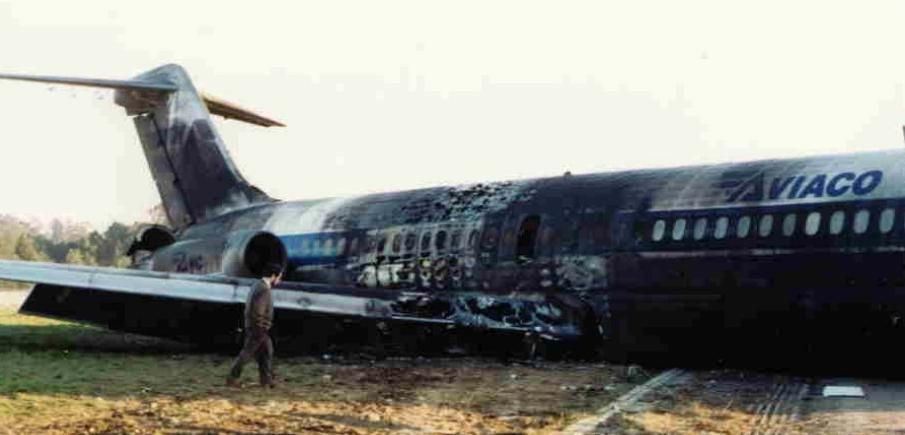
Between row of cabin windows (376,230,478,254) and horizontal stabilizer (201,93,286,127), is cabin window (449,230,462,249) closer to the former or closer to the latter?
row of cabin windows (376,230,478,254)

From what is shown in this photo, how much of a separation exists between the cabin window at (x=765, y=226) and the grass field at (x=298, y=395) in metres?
2.55

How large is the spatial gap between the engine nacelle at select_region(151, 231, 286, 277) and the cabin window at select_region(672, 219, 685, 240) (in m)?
8.17

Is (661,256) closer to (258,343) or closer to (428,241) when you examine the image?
(428,241)

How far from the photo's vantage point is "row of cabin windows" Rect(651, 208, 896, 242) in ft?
40.9

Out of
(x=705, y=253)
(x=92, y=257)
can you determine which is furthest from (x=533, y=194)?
(x=92, y=257)

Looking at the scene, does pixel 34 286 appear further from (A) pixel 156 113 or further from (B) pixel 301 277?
(A) pixel 156 113

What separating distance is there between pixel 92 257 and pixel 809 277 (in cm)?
7645

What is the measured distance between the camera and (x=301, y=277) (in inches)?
779

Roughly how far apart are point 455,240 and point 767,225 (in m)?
5.52

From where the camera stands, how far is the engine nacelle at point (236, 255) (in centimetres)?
1898

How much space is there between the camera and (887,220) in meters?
12.3

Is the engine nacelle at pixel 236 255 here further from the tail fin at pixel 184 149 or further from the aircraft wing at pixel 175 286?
the tail fin at pixel 184 149

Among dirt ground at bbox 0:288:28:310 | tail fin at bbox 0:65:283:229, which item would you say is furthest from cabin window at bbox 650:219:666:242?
dirt ground at bbox 0:288:28:310

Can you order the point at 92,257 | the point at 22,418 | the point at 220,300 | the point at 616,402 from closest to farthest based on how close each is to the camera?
the point at 22,418 → the point at 616,402 → the point at 220,300 → the point at 92,257
